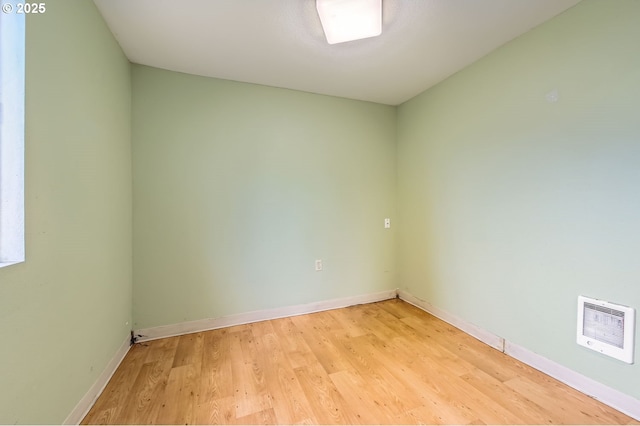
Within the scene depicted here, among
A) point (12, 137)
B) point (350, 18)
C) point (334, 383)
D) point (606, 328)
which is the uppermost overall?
point (350, 18)

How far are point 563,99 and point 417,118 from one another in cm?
132

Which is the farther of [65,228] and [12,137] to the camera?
[65,228]

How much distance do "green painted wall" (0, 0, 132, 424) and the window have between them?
0.10 ft

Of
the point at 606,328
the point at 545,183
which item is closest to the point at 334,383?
the point at 606,328

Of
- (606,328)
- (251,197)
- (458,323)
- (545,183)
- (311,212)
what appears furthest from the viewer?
(311,212)

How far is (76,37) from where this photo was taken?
130 centimetres

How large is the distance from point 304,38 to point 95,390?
2677mm

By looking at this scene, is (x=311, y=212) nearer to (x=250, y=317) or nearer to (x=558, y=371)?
→ (x=250, y=317)

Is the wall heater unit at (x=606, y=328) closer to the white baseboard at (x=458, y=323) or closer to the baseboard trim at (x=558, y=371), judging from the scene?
the baseboard trim at (x=558, y=371)

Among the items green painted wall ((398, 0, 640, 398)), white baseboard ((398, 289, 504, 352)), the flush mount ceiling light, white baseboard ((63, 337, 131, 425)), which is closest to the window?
white baseboard ((63, 337, 131, 425))

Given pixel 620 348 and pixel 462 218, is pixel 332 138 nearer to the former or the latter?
pixel 462 218

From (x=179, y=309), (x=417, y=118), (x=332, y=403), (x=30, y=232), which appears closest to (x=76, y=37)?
(x=30, y=232)

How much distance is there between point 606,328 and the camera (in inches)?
55.2

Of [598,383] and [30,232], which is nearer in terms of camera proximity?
[30,232]
